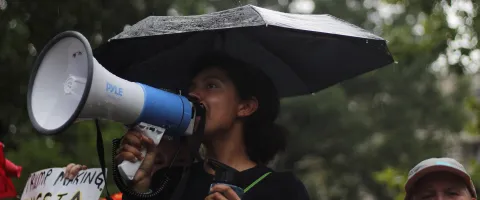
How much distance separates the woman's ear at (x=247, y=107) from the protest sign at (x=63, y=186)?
0.62m

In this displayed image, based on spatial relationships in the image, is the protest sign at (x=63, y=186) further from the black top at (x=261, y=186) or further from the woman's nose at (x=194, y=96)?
the woman's nose at (x=194, y=96)

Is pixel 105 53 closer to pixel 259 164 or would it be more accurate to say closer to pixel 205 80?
pixel 205 80

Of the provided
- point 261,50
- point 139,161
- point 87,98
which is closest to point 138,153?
point 139,161

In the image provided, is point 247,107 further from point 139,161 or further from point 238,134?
point 139,161

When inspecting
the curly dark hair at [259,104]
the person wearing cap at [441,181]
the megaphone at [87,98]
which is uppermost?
the megaphone at [87,98]

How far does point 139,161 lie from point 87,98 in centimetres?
36

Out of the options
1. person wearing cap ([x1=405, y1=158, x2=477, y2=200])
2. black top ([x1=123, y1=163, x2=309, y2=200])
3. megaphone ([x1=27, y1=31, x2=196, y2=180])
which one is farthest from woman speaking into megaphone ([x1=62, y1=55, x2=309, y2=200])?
person wearing cap ([x1=405, y1=158, x2=477, y2=200])

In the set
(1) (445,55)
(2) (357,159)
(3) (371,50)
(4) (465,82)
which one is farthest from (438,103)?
(3) (371,50)

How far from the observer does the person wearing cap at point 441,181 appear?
311 cm

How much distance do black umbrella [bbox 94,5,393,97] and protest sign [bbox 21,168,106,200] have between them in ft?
1.90

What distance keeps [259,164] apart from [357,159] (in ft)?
65.0

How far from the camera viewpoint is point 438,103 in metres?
22.8

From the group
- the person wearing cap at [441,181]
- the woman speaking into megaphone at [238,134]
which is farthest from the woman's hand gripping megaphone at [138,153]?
the person wearing cap at [441,181]

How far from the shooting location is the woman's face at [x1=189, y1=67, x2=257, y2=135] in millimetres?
2812
